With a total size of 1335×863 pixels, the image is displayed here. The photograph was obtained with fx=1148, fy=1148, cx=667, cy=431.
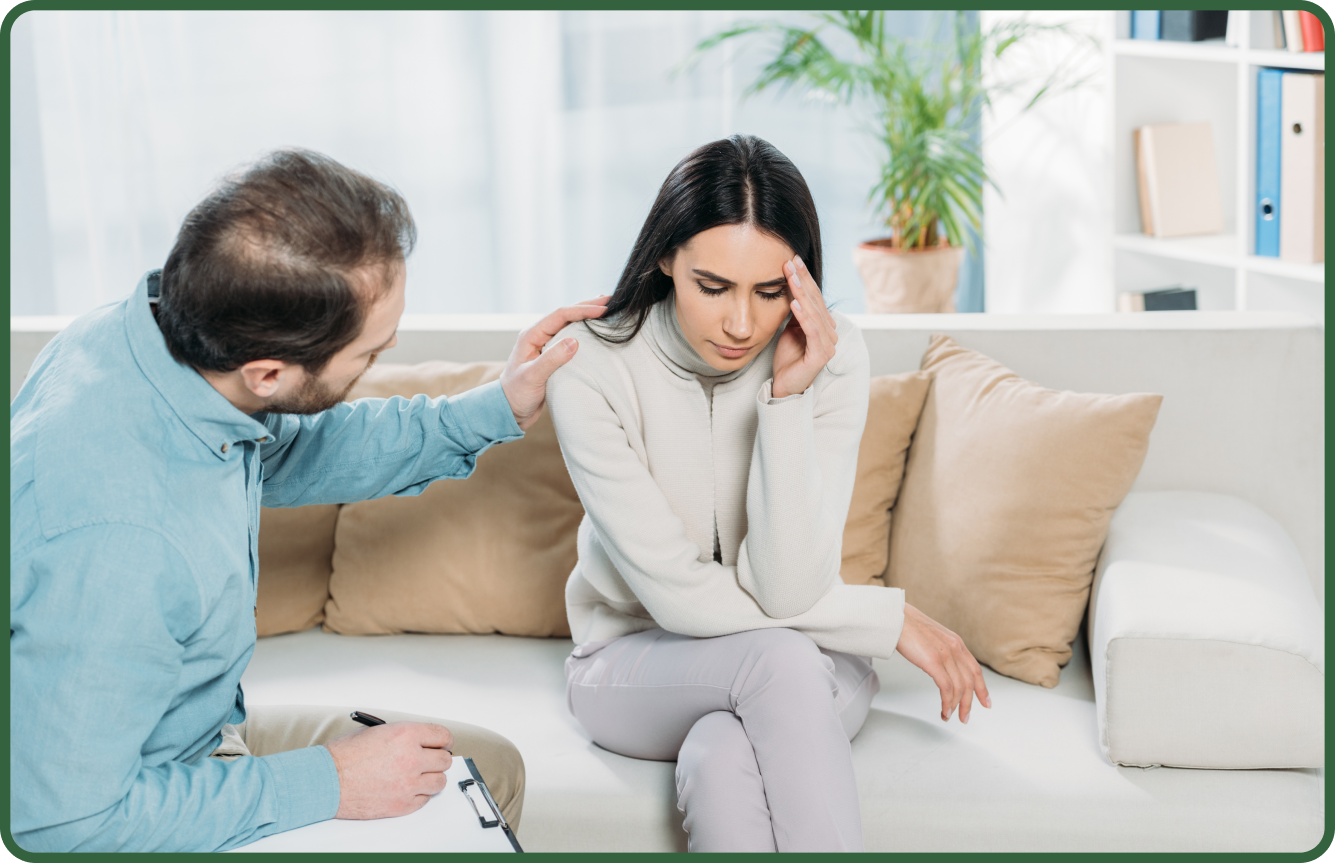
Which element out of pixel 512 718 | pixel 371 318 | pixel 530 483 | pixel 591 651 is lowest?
pixel 512 718

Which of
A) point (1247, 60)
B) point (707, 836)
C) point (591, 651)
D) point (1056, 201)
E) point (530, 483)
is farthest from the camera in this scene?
point (1056, 201)

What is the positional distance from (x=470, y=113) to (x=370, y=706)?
8.35ft

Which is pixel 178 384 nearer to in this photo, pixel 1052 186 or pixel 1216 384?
pixel 1216 384

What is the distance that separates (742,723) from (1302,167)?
2060mm

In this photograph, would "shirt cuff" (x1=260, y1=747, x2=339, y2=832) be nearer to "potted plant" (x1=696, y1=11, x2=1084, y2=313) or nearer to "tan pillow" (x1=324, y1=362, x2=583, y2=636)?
"tan pillow" (x1=324, y1=362, x2=583, y2=636)

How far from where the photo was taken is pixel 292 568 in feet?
6.09

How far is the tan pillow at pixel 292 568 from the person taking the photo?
1.85 meters

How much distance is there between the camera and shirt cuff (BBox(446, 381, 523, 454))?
4.87 ft

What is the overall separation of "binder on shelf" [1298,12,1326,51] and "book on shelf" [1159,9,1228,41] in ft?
1.39

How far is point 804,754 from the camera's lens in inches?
50.0

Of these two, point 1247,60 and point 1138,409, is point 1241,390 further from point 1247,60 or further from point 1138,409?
point 1247,60

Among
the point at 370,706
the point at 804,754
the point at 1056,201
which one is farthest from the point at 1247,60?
the point at 370,706

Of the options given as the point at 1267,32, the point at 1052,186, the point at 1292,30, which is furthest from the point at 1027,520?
the point at 1052,186

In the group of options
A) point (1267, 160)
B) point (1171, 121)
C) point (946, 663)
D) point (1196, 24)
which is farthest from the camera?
point (1171, 121)
